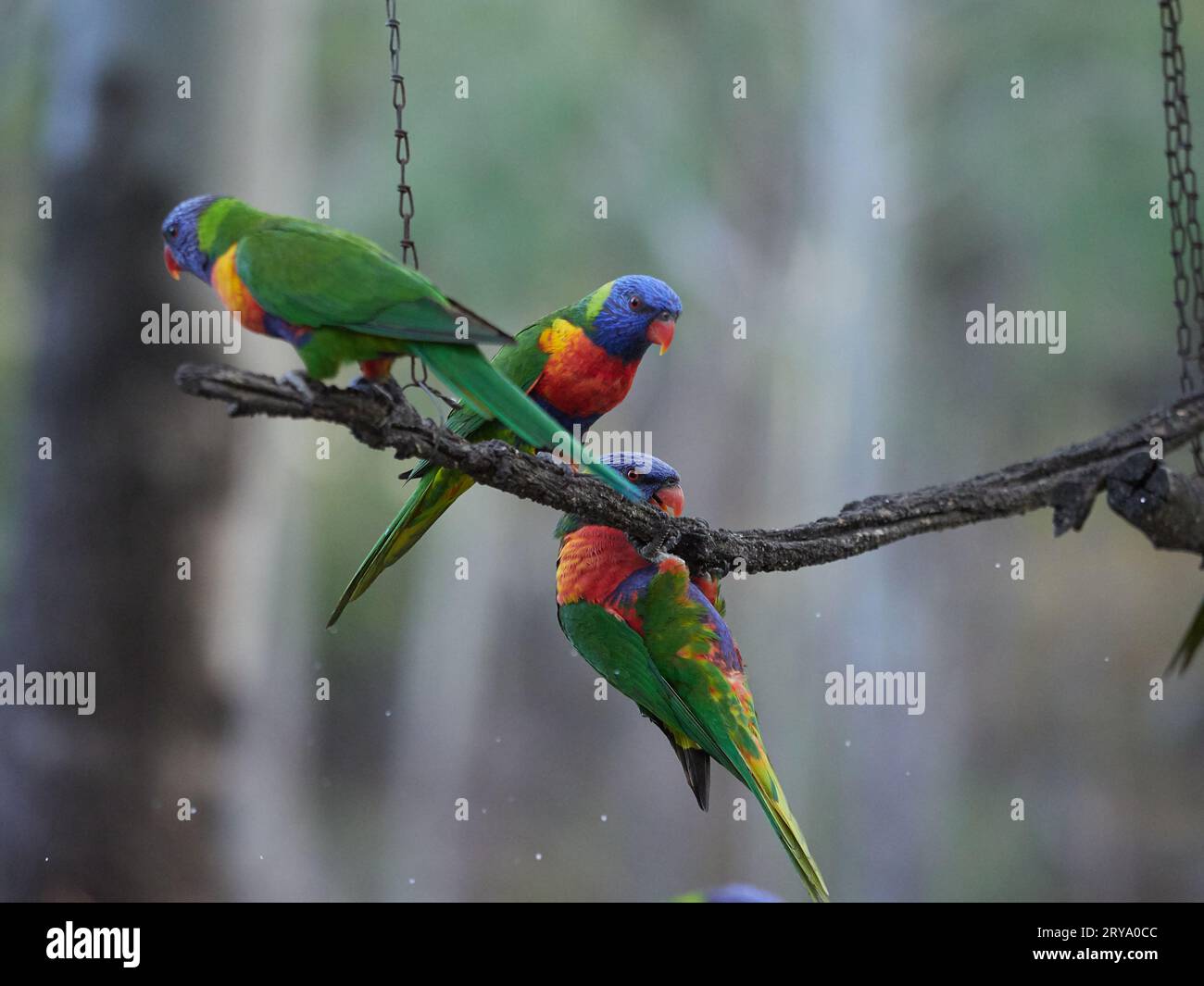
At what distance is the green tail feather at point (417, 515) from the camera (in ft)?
7.47

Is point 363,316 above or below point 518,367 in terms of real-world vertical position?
below

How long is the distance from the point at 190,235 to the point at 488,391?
644mm

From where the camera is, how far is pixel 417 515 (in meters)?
2.39

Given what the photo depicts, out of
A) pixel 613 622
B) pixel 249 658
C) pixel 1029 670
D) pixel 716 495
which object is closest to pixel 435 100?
pixel 716 495

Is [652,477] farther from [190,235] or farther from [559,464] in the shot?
[190,235]

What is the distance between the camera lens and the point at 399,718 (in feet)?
28.8

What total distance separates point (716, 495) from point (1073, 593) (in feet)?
8.90

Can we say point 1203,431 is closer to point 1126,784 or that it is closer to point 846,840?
point 846,840

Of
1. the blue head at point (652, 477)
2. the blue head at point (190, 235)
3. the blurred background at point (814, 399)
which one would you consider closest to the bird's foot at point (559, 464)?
the blue head at point (652, 477)

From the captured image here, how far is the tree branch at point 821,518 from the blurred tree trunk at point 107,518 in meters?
3.36

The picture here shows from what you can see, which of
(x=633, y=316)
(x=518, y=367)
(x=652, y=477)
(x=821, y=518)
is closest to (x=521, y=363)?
(x=518, y=367)

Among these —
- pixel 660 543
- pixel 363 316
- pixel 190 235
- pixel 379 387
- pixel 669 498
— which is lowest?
pixel 660 543

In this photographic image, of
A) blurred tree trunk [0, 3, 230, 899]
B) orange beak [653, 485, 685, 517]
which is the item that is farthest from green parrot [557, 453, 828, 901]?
blurred tree trunk [0, 3, 230, 899]

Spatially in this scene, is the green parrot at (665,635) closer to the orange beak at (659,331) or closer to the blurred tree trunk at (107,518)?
the orange beak at (659,331)
